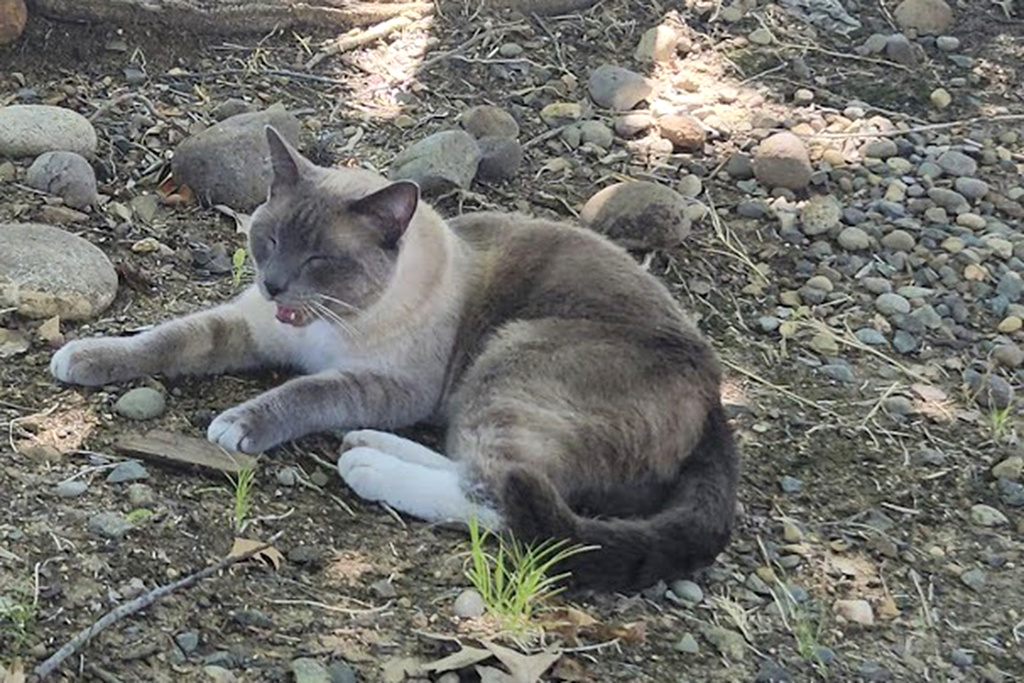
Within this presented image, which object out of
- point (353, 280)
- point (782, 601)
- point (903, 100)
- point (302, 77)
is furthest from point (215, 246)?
point (903, 100)

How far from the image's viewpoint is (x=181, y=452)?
326 cm

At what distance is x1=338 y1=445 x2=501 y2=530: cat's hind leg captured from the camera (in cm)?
324

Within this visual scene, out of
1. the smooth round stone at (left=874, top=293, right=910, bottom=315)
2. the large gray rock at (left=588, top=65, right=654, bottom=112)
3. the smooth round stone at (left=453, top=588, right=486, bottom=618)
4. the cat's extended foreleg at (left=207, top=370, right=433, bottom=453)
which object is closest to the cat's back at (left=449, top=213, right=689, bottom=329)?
the cat's extended foreleg at (left=207, top=370, right=433, bottom=453)

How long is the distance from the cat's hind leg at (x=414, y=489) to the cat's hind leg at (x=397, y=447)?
80mm

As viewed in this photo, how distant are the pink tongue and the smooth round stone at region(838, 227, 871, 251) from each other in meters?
2.04

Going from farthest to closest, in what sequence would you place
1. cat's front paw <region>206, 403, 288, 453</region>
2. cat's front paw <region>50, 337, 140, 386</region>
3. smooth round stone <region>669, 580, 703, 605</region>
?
cat's front paw <region>50, 337, 140, 386</region>, cat's front paw <region>206, 403, 288, 453</region>, smooth round stone <region>669, 580, 703, 605</region>

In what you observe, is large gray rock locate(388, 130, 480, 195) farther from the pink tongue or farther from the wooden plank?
the wooden plank

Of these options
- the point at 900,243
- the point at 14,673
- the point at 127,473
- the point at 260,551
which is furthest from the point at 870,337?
the point at 14,673

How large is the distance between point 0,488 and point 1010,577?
7.62ft

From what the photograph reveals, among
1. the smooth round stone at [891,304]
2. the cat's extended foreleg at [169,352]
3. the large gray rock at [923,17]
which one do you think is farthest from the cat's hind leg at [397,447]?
the large gray rock at [923,17]

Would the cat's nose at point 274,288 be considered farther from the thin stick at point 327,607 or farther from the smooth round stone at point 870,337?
the smooth round stone at point 870,337

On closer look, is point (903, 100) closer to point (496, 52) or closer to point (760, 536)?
point (496, 52)

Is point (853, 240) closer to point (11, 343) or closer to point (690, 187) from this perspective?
point (690, 187)

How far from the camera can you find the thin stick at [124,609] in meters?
2.49
